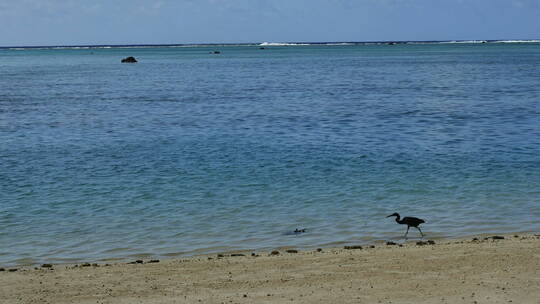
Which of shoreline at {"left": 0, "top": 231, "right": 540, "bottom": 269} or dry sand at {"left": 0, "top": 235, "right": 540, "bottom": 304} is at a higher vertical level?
dry sand at {"left": 0, "top": 235, "right": 540, "bottom": 304}

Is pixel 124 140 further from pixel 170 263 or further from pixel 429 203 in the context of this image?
pixel 170 263

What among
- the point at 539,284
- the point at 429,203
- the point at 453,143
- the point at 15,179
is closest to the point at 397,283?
the point at 539,284

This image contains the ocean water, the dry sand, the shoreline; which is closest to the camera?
the dry sand

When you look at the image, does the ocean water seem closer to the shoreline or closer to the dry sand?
the shoreline

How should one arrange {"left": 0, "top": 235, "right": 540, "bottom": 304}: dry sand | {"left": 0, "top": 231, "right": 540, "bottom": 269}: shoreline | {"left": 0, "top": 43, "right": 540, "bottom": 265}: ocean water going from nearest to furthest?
{"left": 0, "top": 235, "right": 540, "bottom": 304}: dry sand → {"left": 0, "top": 231, "right": 540, "bottom": 269}: shoreline → {"left": 0, "top": 43, "right": 540, "bottom": 265}: ocean water

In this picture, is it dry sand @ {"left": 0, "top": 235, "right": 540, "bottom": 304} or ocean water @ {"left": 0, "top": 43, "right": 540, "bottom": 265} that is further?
ocean water @ {"left": 0, "top": 43, "right": 540, "bottom": 265}

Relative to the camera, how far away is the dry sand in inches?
477

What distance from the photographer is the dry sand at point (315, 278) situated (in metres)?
12.1

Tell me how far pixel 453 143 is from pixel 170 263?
2052cm

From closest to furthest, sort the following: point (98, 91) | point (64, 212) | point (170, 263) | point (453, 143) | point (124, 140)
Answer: point (170, 263) < point (64, 212) < point (453, 143) < point (124, 140) < point (98, 91)

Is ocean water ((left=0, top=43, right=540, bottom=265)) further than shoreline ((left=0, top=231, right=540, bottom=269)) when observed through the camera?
Yes

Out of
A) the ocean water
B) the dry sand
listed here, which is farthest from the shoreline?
Answer: the dry sand

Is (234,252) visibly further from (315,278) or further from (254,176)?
(254,176)

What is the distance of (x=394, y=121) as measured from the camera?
42.0 m
